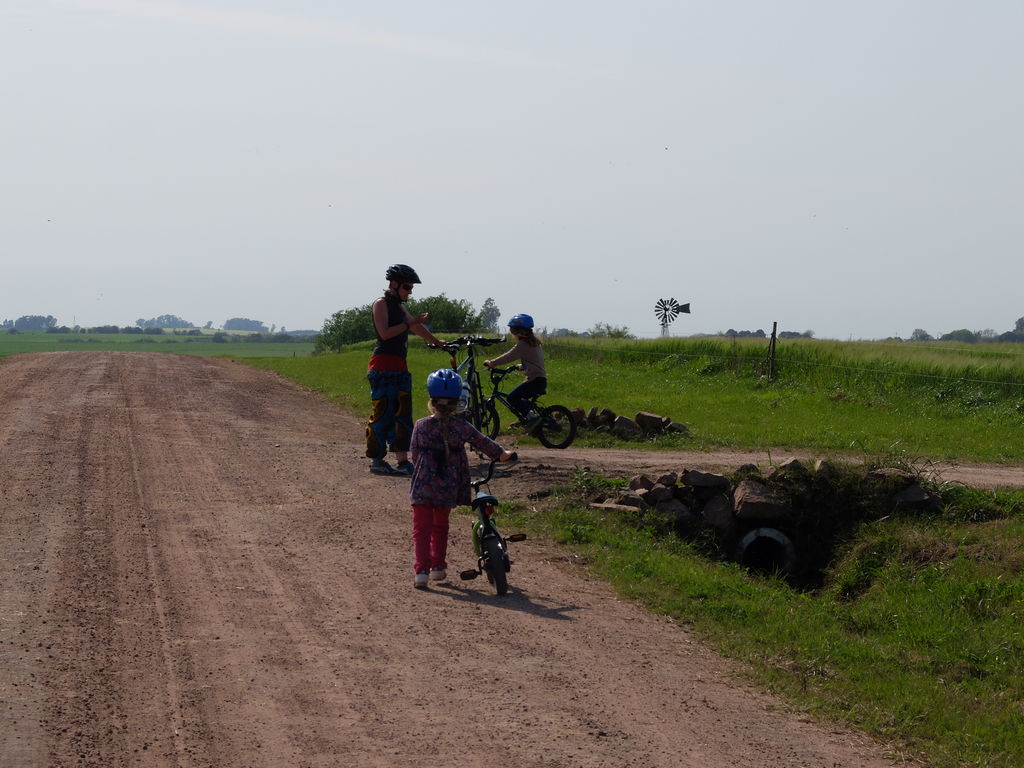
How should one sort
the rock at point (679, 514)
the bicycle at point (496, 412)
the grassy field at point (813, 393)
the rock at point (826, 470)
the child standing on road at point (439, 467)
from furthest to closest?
1. the grassy field at point (813, 393)
2. the bicycle at point (496, 412)
3. the rock at point (826, 470)
4. the rock at point (679, 514)
5. the child standing on road at point (439, 467)

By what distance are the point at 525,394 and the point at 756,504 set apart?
4.09 metres

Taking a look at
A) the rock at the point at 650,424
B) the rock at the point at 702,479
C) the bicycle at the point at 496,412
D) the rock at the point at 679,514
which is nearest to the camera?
the rock at the point at 679,514

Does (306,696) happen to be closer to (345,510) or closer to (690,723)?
(690,723)

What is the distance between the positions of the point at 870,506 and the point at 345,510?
5.74 metres

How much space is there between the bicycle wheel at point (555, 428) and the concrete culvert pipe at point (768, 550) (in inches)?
153

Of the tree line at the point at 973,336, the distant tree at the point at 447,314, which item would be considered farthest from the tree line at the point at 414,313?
the tree line at the point at 973,336

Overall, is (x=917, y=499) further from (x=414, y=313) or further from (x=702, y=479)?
(x=414, y=313)

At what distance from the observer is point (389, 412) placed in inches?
500

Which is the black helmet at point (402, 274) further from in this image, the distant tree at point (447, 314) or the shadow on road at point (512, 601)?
the distant tree at point (447, 314)

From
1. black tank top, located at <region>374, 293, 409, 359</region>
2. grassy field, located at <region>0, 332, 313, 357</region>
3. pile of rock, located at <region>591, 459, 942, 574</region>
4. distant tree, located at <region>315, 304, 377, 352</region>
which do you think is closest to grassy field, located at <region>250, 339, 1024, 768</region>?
pile of rock, located at <region>591, 459, 942, 574</region>

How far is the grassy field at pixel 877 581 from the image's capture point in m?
6.36

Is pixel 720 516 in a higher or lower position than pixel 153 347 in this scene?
lower

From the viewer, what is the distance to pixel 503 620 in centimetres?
711

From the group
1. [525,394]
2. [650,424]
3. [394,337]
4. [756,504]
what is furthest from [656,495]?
[650,424]
